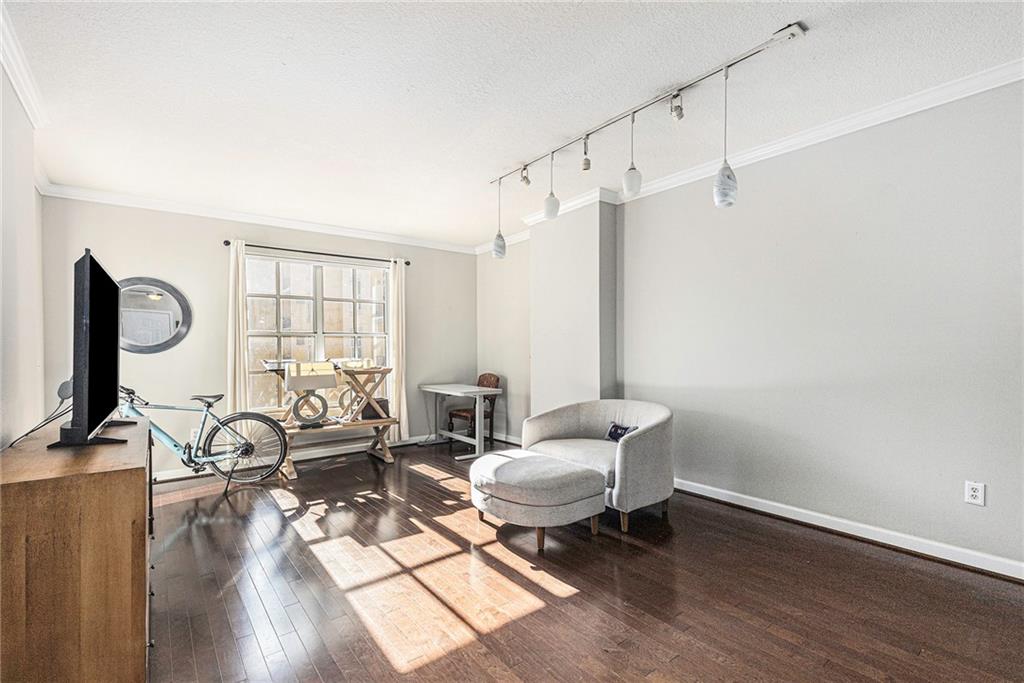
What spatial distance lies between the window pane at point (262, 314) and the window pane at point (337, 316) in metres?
0.54

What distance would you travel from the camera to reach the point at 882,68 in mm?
2414

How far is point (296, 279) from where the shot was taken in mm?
5211

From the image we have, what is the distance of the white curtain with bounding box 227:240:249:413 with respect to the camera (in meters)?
4.63

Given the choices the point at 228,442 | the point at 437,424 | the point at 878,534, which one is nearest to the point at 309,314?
the point at 228,442

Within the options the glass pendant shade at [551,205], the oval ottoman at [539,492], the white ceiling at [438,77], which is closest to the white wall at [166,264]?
the white ceiling at [438,77]

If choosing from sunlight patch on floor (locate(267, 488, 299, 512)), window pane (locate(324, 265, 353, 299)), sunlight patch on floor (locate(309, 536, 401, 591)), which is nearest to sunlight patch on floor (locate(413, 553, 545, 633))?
sunlight patch on floor (locate(309, 536, 401, 591))

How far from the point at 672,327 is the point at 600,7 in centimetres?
259

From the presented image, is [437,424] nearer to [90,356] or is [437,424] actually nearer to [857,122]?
[90,356]

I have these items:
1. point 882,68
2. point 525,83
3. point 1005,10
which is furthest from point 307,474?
point 1005,10

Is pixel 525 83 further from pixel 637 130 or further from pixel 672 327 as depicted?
pixel 672 327

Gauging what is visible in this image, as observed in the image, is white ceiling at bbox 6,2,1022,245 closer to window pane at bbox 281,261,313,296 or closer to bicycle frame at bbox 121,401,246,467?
window pane at bbox 281,261,313,296

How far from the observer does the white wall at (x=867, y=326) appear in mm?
2496

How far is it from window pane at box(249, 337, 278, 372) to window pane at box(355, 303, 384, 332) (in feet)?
3.06

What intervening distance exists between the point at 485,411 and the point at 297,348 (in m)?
2.33
